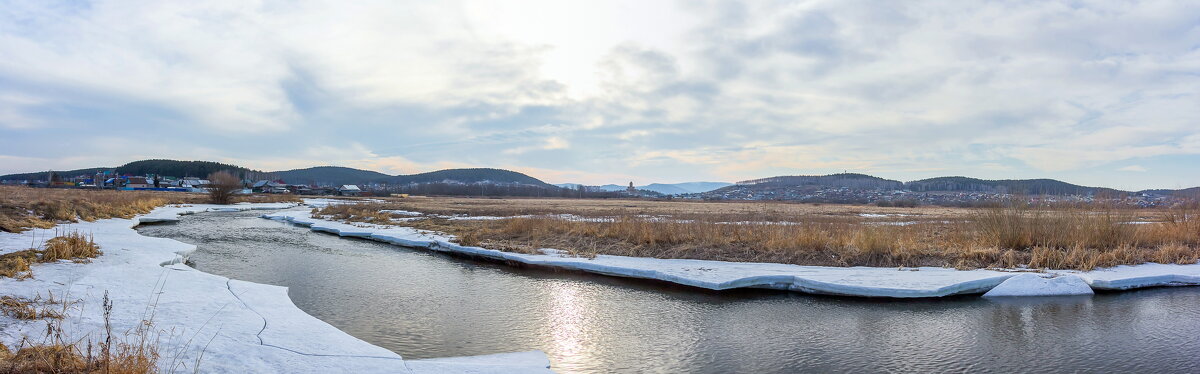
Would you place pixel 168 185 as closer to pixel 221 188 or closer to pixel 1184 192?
pixel 221 188

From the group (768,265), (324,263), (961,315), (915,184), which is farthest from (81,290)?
(915,184)

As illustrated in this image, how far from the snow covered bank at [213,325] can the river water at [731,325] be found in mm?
864

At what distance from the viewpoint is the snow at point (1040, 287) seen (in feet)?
39.9

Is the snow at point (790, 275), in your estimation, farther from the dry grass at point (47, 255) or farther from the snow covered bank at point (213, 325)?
the dry grass at point (47, 255)

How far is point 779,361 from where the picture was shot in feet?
25.5

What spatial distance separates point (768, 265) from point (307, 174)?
20956 cm

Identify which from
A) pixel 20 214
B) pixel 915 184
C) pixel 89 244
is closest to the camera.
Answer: pixel 89 244

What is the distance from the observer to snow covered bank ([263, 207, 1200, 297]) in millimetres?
12273

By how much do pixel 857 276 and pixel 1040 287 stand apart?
3.72 metres

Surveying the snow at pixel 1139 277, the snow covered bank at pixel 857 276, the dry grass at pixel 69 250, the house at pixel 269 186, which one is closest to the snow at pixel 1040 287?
the snow covered bank at pixel 857 276

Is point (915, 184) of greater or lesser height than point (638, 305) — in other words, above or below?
above

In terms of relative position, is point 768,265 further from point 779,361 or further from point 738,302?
point 779,361

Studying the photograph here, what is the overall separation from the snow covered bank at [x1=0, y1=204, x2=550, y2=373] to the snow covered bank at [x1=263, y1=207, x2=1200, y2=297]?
745 centimetres

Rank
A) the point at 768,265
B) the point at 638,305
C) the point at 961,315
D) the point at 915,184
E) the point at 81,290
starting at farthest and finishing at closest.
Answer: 1. the point at 915,184
2. the point at 768,265
3. the point at 638,305
4. the point at 961,315
5. the point at 81,290
